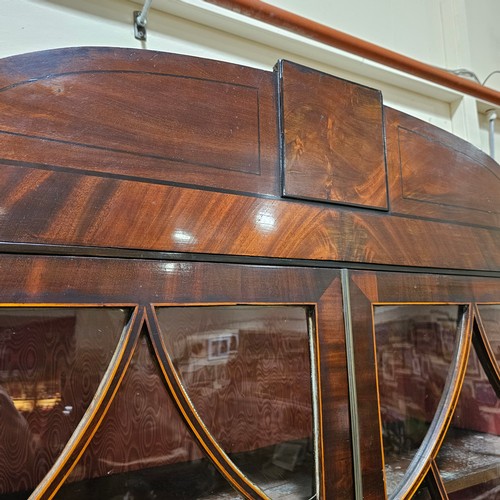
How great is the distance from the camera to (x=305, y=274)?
512 mm

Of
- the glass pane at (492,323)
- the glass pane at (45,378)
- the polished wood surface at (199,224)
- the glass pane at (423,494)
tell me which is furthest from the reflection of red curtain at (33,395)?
the glass pane at (492,323)

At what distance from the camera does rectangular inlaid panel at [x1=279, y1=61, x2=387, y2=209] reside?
1.76 ft

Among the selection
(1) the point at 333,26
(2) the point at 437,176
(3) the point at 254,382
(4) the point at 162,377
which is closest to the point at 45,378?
(4) the point at 162,377

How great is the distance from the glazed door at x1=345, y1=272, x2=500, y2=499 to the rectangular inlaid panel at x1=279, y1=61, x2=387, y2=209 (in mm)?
117

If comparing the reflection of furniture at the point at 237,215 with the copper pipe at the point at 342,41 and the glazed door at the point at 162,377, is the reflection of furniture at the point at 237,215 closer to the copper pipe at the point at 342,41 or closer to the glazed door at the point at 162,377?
the glazed door at the point at 162,377

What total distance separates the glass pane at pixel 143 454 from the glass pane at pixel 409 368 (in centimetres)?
25

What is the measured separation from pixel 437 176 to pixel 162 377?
0.50m

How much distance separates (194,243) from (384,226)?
0.90 feet

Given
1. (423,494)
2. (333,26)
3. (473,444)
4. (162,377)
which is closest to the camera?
(162,377)

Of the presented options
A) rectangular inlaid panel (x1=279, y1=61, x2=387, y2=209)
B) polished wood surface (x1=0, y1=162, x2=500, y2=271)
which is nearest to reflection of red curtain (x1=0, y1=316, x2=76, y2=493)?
polished wood surface (x1=0, y1=162, x2=500, y2=271)

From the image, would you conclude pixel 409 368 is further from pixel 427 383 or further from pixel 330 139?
pixel 330 139

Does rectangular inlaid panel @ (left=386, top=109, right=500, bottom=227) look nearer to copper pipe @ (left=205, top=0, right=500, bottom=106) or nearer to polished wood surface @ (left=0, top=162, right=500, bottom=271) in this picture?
polished wood surface @ (left=0, top=162, right=500, bottom=271)

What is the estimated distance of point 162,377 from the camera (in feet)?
1.44

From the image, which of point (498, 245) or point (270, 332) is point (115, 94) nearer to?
point (270, 332)
